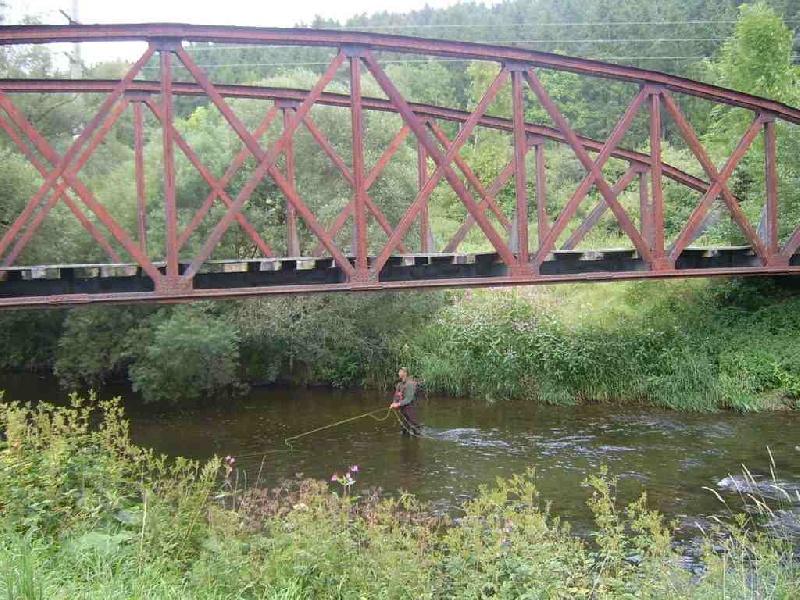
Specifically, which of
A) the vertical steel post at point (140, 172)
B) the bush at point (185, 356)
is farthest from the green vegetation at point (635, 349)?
the vertical steel post at point (140, 172)

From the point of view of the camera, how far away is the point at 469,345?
20719mm

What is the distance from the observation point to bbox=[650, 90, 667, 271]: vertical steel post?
13531 mm

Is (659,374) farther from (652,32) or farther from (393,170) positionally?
(652,32)

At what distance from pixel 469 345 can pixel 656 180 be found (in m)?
8.05

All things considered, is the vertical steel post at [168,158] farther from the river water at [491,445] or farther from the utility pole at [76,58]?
the utility pole at [76,58]

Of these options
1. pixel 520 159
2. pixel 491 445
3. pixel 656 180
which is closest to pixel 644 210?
pixel 656 180

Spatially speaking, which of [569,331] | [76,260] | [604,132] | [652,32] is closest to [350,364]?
[569,331]

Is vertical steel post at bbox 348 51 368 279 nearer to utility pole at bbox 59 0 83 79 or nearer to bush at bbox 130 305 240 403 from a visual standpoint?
bush at bbox 130 305 240 403

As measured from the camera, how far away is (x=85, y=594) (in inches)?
207

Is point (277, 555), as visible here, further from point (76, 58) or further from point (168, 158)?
point (76, 58)

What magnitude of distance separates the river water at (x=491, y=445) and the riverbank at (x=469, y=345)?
2.61ft

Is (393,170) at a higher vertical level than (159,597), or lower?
higher

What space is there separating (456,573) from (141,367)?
14293mm

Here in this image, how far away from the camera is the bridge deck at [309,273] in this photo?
11.3 m
